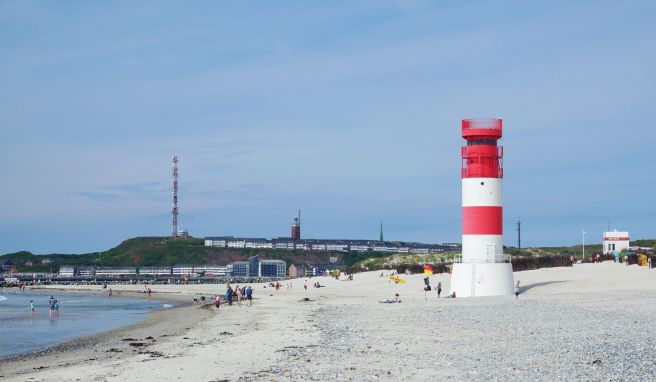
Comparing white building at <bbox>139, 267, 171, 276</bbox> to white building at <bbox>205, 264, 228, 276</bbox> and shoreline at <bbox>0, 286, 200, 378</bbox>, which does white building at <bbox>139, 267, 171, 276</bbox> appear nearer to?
white building at <bbox>205, 264, 228, 276</bbox>

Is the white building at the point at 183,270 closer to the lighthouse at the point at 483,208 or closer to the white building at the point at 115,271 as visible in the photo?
the white building at the point at 115,271

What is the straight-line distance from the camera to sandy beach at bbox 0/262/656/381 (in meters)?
15.2

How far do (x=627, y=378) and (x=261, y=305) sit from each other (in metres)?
33.3

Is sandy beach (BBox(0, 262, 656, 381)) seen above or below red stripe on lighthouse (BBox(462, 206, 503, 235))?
below

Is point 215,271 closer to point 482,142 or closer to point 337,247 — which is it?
point 337,247

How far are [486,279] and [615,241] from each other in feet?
134

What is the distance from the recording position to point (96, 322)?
133ft

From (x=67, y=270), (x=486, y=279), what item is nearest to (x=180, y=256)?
(x=67, y=270)

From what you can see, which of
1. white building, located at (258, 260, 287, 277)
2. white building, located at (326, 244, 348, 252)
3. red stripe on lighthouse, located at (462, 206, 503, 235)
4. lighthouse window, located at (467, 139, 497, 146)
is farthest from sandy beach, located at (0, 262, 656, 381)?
white building, located at (326, 244, 348, 252)

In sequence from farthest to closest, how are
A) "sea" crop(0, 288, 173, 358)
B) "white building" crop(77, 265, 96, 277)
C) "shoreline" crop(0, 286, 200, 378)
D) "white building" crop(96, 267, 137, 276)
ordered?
"white building" crop(77, 265, 96, 277) → "white building" crop(96, 267, 137, 276) → "sea" crop(0, 288, 173, 358) → "shoreline" crop(0, 286, 200, 378)

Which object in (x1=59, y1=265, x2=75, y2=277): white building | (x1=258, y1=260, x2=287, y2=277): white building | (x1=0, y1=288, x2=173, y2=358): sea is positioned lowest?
(x1=59, y1=265, x2=75, y2=277): white building

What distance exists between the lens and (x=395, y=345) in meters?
19.7

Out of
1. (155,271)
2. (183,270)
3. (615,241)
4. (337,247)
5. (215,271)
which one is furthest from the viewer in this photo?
(337,247)

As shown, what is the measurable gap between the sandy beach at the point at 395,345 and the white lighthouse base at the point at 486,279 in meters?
1.03
